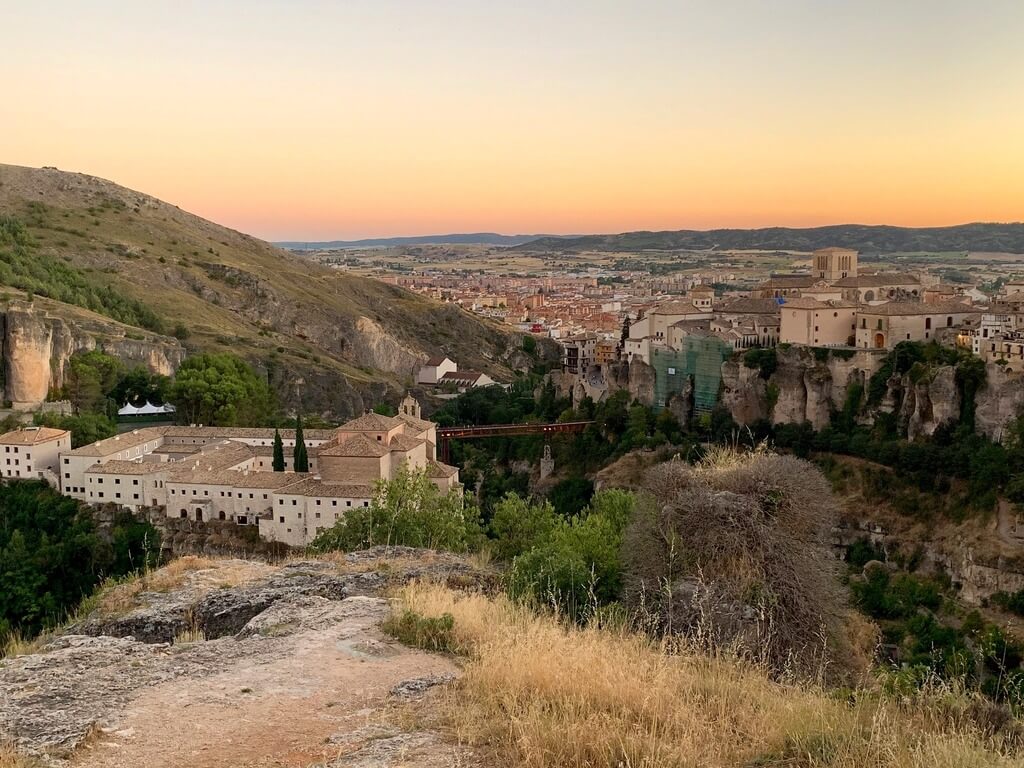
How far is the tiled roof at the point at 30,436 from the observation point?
106 feet

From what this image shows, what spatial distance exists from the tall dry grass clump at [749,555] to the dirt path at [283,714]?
3.43m

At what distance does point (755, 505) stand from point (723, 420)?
90.7ft

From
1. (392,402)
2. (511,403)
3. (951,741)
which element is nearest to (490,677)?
(951,741)

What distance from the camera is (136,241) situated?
73.2 m

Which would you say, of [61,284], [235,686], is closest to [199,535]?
[235,686]

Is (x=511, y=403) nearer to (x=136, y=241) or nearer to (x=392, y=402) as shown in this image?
(x=392, y=402)

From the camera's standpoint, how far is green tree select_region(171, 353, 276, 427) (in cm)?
4109

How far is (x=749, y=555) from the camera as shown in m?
10.6

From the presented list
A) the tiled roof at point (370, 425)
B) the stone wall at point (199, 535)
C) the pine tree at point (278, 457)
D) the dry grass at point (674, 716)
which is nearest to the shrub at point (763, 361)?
the tiled roof at point (370, 425)

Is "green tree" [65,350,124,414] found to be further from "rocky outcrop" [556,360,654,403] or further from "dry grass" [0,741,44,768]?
"dry grass" [0,741,44,768]

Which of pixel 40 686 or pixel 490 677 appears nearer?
pixel 490 677

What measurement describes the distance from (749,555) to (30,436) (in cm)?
2897

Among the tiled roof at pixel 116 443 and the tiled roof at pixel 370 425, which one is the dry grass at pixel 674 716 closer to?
the tiled roof at pixel 370 425

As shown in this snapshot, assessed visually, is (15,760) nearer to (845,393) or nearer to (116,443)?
(116,443)
